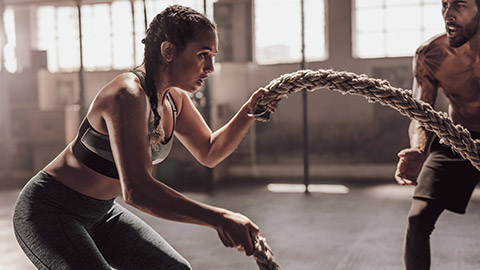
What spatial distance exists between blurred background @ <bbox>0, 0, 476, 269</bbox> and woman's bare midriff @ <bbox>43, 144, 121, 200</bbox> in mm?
5408

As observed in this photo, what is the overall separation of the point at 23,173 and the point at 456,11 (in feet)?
25.3

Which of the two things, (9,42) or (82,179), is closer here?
(82,179)

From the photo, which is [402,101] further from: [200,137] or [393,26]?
[393,26]

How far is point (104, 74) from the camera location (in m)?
8.34

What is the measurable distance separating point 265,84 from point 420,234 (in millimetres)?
5836

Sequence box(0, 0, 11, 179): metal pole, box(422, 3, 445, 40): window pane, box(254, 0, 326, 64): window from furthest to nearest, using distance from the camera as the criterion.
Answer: box(0, 0, 11, 179): metal pole < box(254, 0, 326, 64): window < box(422, 3, 445, 40): window pane

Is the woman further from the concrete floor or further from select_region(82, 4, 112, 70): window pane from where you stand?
select_region(82, 4, 112, 70): window pane

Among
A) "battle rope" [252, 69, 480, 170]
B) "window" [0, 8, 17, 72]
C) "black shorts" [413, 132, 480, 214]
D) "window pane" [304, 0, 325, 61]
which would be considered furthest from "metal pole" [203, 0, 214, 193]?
"battle rope" [252, 69, 480, 170]

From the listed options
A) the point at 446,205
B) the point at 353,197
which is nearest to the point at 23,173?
the point at 353,197

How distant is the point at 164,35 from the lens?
1.22 metres

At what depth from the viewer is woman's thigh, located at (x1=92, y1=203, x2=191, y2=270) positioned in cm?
142

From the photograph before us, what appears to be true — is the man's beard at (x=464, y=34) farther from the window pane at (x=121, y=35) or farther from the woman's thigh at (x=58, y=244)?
the window pane at (x=121, y=35)

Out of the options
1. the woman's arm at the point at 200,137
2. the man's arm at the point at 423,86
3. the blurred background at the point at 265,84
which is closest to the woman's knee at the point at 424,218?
the man's arm at the point at 423,86

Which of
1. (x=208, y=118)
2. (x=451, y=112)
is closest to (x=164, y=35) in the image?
(x=451, y=112)
